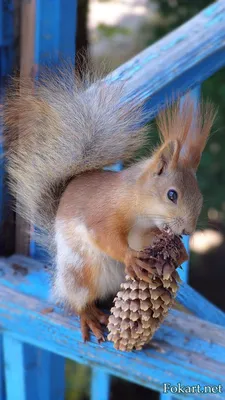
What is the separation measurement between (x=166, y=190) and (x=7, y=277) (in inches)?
16.3

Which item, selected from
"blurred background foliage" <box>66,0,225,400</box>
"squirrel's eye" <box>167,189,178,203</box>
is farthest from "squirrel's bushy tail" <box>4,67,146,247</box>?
"blurred background foliage" <box>66,0,225,400</box>

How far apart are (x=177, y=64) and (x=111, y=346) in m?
0.49

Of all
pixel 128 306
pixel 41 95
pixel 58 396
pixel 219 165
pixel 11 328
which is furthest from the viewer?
pixel 219 165

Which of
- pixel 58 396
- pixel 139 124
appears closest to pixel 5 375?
pixel 58 396

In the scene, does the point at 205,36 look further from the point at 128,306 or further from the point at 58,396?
the point at 58,396

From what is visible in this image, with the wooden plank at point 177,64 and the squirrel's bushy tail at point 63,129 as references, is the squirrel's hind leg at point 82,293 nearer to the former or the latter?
the squirrel's bushy tail at point 63,129

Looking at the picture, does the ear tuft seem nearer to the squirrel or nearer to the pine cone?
the squirrel

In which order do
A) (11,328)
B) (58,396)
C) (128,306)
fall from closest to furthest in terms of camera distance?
(128,306), (11,328), (58,396)

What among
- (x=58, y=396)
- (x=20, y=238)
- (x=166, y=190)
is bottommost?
(x=58, y=396)

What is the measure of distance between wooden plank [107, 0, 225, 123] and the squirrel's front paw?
308 millimetres

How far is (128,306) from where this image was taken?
786 millimetres

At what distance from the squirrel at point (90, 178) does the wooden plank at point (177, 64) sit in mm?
101

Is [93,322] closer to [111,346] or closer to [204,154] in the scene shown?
[111,346]

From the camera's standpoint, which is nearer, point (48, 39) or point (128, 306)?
point (128, 306)
